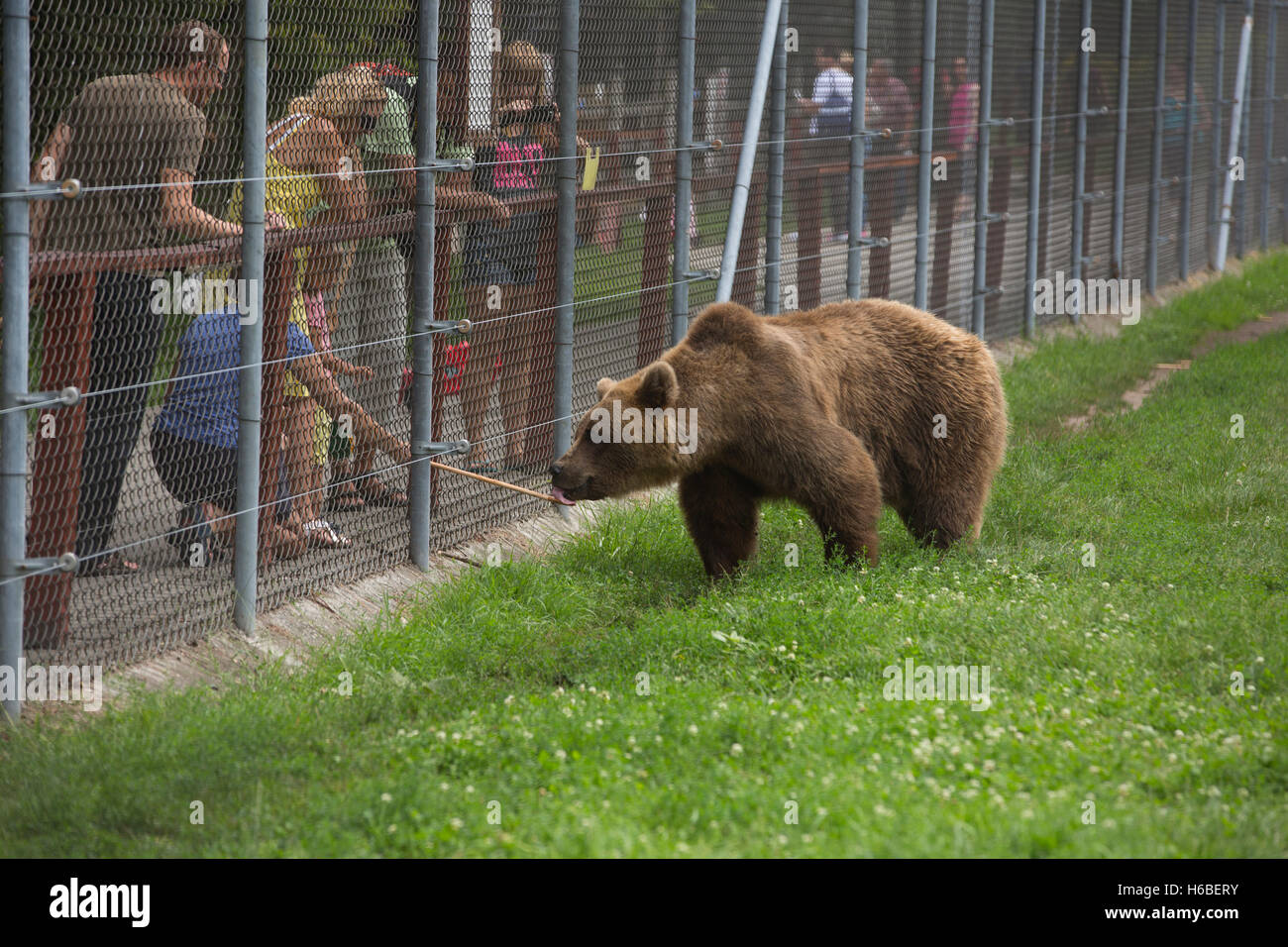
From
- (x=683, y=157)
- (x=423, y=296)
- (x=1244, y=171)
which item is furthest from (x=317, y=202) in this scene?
(x=1244, y=171)

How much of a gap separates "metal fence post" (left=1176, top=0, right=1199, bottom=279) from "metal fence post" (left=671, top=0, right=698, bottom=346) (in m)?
11.2

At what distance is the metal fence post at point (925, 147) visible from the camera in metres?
11.7

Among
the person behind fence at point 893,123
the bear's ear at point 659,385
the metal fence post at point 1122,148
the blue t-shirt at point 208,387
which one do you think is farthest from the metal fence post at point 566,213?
the metal fence post at point 1122,148

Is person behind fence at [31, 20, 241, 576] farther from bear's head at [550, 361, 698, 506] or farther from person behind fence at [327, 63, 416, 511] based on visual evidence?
bear's head at [550, 361, 698, 506]

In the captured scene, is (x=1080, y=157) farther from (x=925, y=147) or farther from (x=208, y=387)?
(x=208, y=387)

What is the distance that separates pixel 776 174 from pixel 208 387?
190 inches

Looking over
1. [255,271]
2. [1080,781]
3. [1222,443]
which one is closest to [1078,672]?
[1080,781]

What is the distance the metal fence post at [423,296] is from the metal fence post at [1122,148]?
11272 mm

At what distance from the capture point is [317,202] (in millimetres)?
6820

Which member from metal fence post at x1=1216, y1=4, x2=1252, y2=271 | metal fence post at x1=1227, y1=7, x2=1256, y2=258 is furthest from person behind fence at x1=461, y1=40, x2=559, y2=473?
metal fence post at x1=1227, y1=7, x2=1256, y2=258

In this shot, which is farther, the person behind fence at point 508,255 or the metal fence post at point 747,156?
the metal fence post at point 747,156

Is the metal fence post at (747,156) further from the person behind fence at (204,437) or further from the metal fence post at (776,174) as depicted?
the person behind fence at (204,437)

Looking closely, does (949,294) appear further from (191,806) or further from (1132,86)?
(191,806)

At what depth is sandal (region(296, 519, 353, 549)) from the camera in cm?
681
